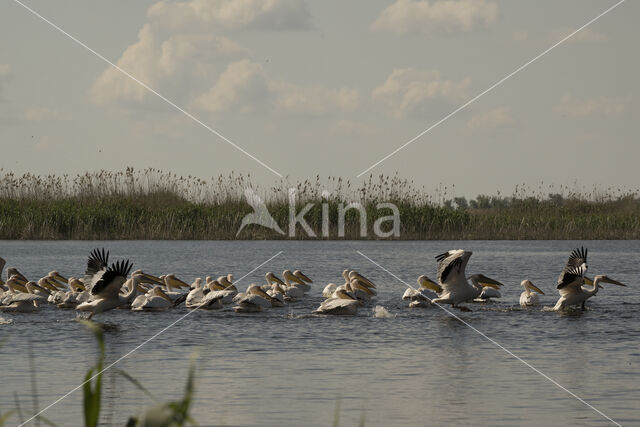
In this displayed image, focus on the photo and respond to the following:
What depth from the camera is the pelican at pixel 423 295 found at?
1527 cm

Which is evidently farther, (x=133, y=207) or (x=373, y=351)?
(x=133, y=207)

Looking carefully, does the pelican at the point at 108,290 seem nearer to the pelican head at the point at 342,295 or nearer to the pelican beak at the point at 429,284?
the pelican head at the point at 342,295

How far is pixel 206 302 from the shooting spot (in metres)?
14.5

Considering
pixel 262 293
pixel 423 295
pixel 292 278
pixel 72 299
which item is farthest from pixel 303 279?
pixel 72 299

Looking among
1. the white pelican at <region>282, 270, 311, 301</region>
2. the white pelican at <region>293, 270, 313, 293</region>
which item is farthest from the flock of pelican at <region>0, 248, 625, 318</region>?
the white pelican at <region>293, 270, 313, 293</region>

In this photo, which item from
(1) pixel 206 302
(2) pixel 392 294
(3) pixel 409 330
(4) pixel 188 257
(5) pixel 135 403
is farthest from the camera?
(4) pixel 188 257

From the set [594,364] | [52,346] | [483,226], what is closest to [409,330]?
[594,364]

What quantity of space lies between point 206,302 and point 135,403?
268 inches

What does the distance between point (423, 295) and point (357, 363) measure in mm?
5930

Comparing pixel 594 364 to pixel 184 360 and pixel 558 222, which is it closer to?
pixel 184 360

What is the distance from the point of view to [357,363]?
9.70m

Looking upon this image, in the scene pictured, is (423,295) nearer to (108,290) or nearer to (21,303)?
A: (108,290)

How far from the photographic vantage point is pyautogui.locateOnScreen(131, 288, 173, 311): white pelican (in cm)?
1465

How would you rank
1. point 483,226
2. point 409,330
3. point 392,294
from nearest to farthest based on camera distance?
point 409,330
point 392,294
point 483,226
